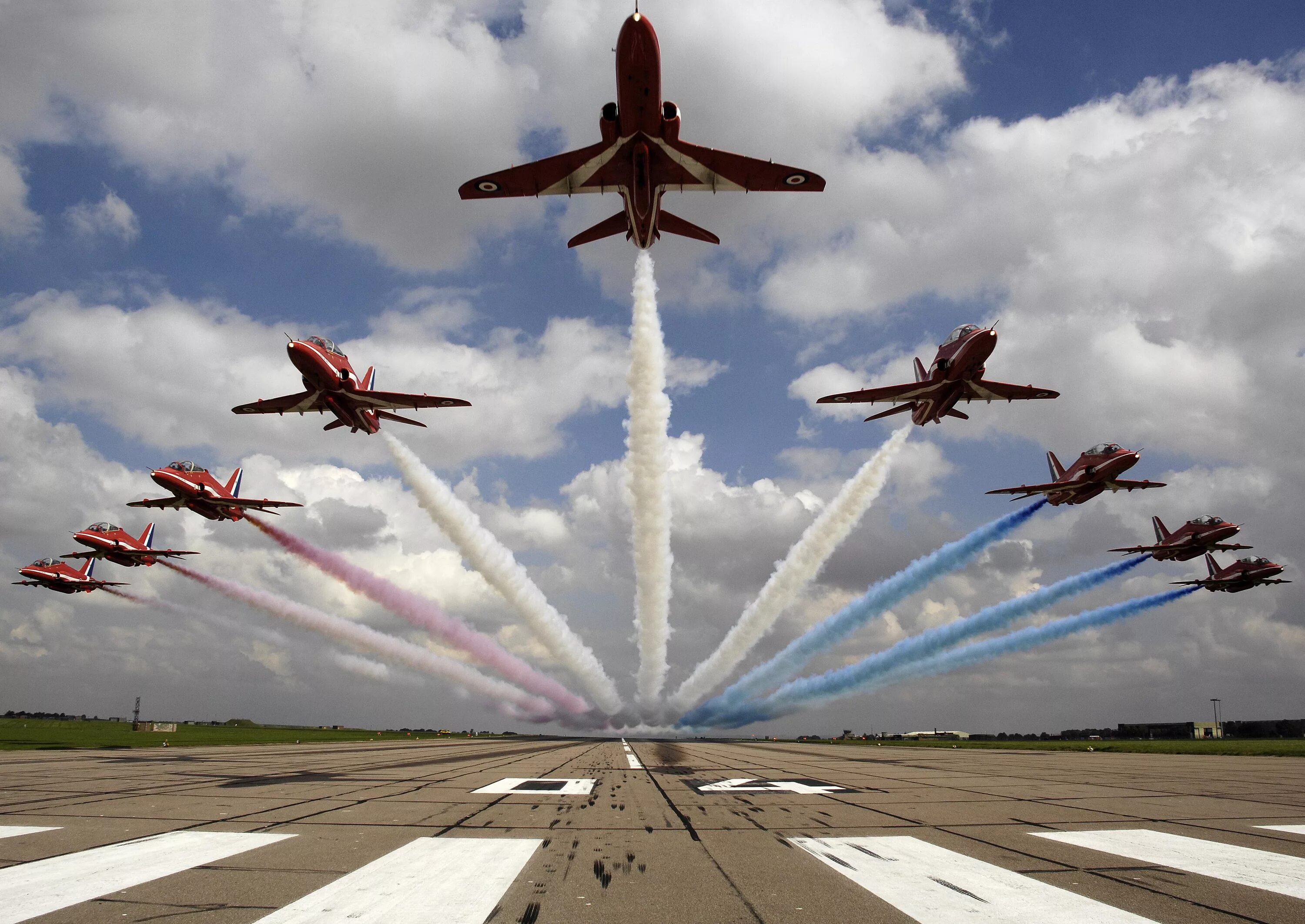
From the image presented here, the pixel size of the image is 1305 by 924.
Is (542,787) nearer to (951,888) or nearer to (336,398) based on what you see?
(951,888)

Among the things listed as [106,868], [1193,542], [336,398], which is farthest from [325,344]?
[1193,542]

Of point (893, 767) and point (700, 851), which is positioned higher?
point (700, 851)

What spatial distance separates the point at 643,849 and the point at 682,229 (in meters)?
31.1

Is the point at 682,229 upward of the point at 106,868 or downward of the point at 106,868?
upward

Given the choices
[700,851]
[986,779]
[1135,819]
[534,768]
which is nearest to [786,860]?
[700,851]

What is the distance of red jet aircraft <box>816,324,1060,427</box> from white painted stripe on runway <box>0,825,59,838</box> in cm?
4012

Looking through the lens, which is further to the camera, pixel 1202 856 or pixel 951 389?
pixel 951 389

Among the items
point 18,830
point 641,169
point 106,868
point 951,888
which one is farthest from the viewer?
point 641,169

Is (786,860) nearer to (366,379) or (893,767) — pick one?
(893,767)

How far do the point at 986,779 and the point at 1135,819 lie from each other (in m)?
10.1

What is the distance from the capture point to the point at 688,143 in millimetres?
29891

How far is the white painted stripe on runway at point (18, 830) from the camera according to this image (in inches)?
456

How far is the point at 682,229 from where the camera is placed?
36.8m

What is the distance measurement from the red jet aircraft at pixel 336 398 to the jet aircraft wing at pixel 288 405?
0.08 feet
